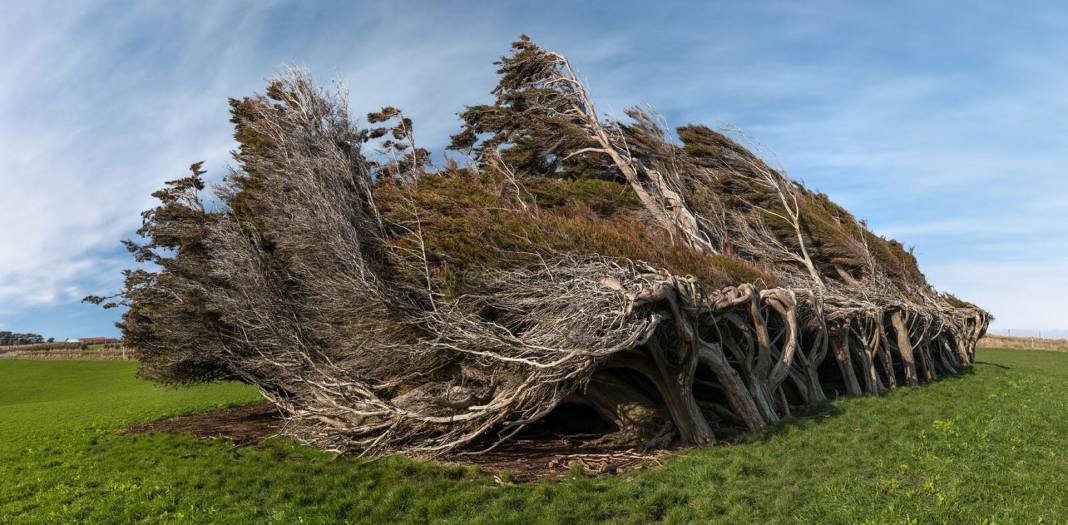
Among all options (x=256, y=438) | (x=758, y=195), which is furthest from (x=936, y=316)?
(x=256, y=438)

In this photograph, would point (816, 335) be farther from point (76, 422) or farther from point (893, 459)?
point (76, 422)

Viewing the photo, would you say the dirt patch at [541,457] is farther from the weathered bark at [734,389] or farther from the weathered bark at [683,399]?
the weathered bark at [734,389]

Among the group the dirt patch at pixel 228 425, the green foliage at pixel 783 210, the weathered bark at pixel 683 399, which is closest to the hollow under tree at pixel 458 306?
the weathered bark at pixel 683 399

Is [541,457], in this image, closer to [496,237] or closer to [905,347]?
[496,237]

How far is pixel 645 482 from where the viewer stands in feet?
28.2

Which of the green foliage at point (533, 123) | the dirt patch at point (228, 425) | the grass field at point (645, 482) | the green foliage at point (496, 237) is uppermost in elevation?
the green foliage at point (533, 123)

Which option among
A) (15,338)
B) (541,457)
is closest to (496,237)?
(541,457)

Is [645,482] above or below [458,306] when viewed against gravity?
below

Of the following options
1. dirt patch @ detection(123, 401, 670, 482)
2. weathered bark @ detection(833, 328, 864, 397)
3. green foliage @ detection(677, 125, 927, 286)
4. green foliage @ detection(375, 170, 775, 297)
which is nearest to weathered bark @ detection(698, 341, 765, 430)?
green foliage @ detection(375, 170, 775, 297)

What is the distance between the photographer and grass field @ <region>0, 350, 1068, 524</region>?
749 centimetres

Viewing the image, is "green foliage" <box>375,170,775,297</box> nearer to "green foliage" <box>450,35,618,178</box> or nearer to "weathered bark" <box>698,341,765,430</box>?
"weathered bark" <box>698,341,765,430</box>

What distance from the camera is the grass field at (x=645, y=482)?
24.6ft

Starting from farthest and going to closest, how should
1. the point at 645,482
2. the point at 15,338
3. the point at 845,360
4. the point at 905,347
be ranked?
the point at 15,338, the point at 905,347, the point at 845,360, the point at 645,482

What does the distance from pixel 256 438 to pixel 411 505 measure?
7672mm
